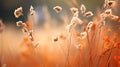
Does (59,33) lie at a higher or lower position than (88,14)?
lower

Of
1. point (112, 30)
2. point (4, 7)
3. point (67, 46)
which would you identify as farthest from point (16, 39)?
point (112, 30)

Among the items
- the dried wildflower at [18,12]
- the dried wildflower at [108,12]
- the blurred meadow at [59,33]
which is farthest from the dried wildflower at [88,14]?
the dried wildflower at [18,12]

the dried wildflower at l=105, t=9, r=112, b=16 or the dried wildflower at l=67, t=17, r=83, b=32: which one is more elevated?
the dried wildflower at l=105, t=9, r=112, b=16

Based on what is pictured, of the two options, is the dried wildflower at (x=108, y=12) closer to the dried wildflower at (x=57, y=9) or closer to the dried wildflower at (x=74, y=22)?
the dried wildflower at (x=74, y=22)

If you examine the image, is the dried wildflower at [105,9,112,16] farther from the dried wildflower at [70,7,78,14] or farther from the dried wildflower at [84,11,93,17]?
Answer: the dried wildflower at [70,7,78,14]

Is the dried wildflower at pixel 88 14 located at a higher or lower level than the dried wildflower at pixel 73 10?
lower

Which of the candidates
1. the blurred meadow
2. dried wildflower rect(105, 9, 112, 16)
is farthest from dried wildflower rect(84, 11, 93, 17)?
dried wildflower rect(105, 9, 112, 16)

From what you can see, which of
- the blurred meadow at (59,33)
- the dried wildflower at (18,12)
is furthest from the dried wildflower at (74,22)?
the dried wildflower at (18,12)

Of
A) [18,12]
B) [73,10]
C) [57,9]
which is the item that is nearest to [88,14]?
[73,10]

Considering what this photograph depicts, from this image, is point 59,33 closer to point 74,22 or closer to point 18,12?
point 74,22
